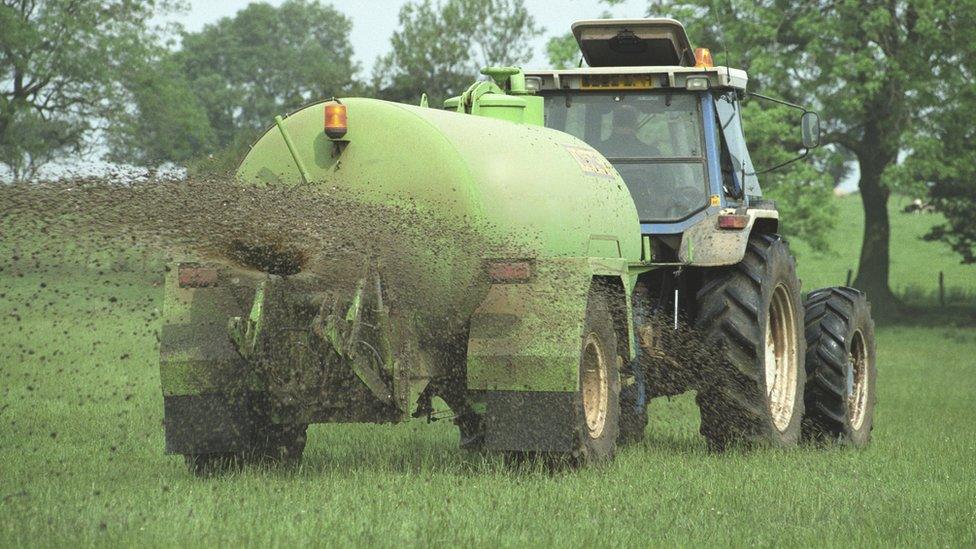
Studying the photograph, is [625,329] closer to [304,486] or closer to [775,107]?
[304,486]

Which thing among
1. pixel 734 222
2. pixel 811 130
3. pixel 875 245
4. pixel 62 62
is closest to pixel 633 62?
pixel 811 130

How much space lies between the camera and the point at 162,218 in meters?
7.47

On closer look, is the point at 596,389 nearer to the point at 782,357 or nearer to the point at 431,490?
the point at 431,490

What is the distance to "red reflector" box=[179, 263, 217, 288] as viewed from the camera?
7926 millimetres

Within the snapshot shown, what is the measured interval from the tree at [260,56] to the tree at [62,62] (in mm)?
27307

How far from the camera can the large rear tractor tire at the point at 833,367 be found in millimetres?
10891

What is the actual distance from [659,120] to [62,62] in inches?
1184

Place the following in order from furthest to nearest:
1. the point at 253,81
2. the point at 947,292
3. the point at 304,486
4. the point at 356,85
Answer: the point at 253,81 → the point at 356,85 → the point at 947,292 → the point at 304,486

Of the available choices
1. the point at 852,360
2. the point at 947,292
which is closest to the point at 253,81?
the point at 947,292

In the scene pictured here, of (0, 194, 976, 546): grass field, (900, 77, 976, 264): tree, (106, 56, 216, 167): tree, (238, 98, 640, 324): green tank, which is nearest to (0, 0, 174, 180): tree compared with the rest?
(106, 56, 216, 167): tree

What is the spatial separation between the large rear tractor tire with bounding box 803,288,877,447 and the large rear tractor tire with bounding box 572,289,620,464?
2704 mm

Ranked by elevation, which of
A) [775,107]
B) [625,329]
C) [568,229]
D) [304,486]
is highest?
[775,107]

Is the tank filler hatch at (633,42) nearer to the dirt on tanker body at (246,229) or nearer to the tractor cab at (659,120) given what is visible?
the tractor cab at (659,120)

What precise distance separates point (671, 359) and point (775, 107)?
20.4 metres
